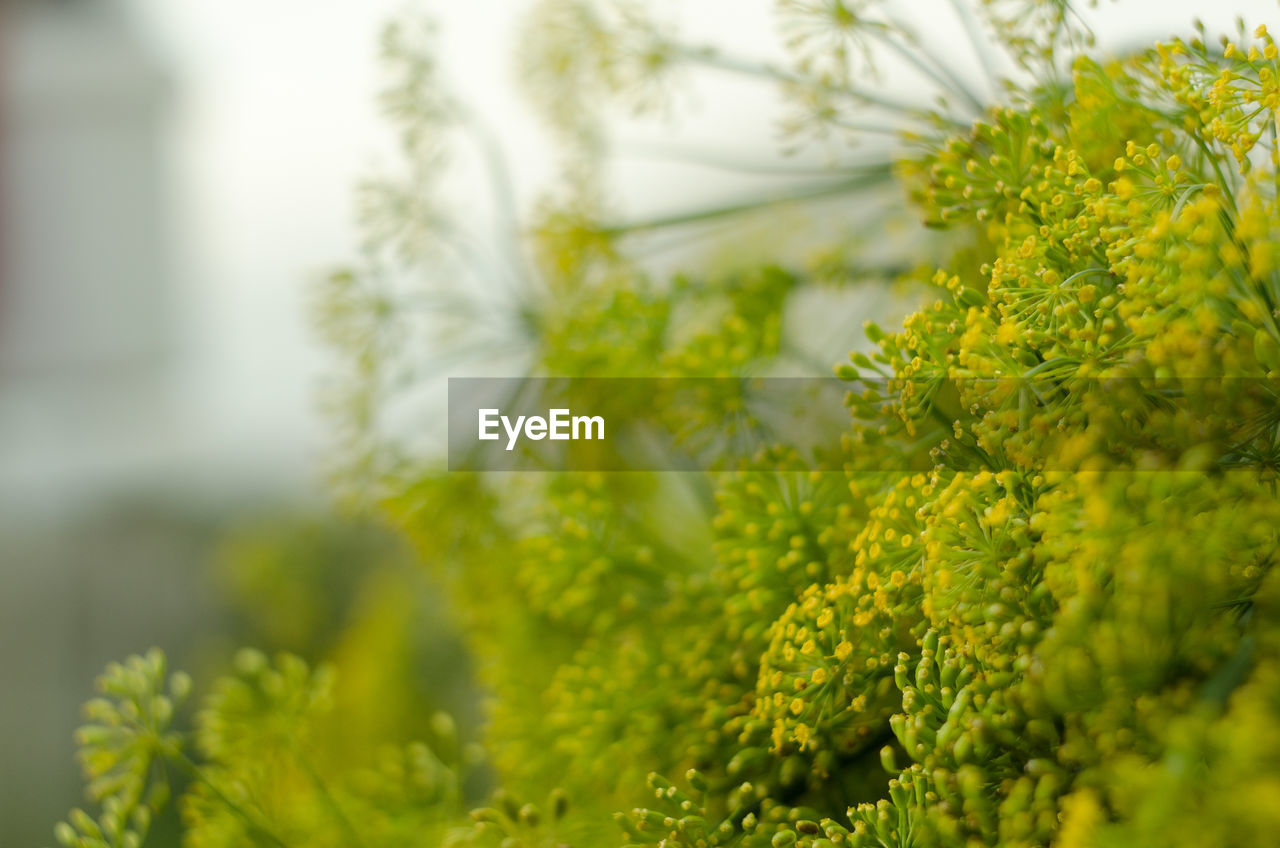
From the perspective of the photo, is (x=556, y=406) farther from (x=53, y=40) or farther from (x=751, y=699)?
(x=53, y=40)

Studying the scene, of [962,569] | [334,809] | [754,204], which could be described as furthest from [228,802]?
[754,204]

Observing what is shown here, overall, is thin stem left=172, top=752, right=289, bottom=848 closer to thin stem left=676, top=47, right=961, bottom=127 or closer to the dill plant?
the dill plant

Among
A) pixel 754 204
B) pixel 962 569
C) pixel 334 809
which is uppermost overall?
pixel 754 204

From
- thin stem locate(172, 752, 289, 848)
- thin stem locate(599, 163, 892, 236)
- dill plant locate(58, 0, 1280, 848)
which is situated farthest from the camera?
thin stem locate(599, 163, 892, 236)

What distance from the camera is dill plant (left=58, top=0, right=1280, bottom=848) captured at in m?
0.20

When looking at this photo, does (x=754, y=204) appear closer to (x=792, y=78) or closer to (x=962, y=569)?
(x=792, y=78)

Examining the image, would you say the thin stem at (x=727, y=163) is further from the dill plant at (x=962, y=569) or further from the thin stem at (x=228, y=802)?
the thin stem at (x=228, y=802)

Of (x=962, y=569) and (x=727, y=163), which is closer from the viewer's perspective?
(x=962, y=569)

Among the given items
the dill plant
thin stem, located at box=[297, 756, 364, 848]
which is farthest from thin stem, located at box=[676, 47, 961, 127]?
thin stem, located at box=[297, 756, 364, 848]

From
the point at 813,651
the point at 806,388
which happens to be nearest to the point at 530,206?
the point at 806,388

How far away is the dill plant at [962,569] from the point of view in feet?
0.66

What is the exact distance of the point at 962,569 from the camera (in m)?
0.24

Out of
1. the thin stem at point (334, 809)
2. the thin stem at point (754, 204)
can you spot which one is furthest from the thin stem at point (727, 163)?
the thin stem at point (334, 809)

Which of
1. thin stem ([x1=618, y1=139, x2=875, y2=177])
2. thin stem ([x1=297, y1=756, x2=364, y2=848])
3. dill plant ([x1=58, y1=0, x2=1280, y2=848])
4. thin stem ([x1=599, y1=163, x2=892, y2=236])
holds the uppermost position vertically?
thin stem ([x1=618, y1=139, x2=875, y2=177])
